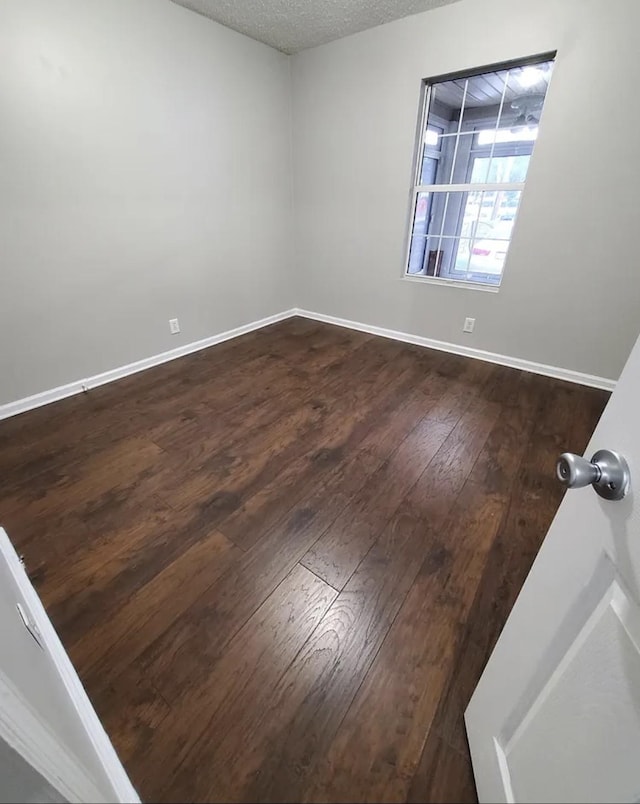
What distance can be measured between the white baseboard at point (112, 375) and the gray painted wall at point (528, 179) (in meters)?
1.24

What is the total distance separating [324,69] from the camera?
9.49ft

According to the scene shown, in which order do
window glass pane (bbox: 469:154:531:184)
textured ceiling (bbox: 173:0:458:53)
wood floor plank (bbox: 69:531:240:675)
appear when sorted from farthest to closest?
1. window glass pane (bbox: 469:154:531:184)
2. textured ceiling (bbox: 173:0:458:53)
3. wood floor plank (bbox: 69:531:240:675)

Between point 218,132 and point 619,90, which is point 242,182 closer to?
point 218,132

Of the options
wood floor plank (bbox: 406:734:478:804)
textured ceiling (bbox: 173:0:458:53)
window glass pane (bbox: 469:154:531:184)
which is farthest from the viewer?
window glass pane (bbox: 469:154:531:184)

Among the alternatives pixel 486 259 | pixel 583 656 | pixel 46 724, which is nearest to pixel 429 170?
pixel 486 259

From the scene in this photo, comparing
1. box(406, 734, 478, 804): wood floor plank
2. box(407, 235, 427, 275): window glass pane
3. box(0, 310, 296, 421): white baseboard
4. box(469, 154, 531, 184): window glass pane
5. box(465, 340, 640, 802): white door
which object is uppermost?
box(469, 154, 531, 184): window glass pane

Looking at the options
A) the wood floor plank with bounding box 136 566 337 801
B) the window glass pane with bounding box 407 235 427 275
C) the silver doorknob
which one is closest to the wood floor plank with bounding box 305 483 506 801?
the wood floor plank with bounding box 136 566 337 801

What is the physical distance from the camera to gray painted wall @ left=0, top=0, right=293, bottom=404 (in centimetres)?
193

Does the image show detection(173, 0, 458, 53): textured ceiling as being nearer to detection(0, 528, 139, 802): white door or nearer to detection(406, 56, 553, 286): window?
detection(406, 56, 553, 286): window

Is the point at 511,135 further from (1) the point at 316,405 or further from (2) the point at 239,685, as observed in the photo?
(2) the point at 239,685

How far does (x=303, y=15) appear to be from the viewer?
238 cm

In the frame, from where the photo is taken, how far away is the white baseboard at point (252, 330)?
7.67 ft

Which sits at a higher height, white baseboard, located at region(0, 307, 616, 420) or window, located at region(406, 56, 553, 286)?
window, located at region(406, 56, 553, 286)

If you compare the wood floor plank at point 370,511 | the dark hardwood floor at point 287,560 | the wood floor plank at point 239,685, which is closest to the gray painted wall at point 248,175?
the dark hardwood floor at point 287,560
